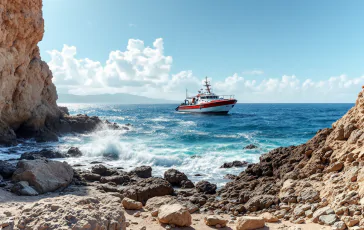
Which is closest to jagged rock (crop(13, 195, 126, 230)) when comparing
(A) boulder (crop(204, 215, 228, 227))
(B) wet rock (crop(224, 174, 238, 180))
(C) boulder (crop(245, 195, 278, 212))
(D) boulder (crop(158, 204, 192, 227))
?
(D) boulder (crop(158, 204, 192, 227))

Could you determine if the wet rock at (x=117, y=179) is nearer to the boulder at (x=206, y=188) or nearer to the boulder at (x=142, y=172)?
the boulder at (x=142, y=172)

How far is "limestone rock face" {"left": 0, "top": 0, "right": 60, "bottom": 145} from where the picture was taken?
18094 mm

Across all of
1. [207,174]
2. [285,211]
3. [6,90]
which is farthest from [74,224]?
[6,90]

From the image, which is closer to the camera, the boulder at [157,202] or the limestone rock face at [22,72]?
the boulder at [157,202]

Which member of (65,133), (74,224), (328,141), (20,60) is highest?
(20,60)

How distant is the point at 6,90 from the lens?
1911 centimetres

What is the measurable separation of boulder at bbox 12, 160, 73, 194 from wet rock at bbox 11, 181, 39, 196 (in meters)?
0.31

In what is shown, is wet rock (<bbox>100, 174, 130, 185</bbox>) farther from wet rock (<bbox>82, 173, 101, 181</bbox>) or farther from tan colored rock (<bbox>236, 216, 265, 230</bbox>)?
tan colored rock (<bbox>236, 216, 265, 230</bbox>)

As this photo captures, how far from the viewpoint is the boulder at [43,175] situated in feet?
26.1

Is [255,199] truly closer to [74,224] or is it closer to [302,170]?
[302,170]

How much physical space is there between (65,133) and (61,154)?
1239 centimetres

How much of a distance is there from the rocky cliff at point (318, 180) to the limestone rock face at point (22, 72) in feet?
57.0

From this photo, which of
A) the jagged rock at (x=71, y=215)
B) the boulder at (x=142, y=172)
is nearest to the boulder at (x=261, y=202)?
the jagged rock at (x=71, y=215)

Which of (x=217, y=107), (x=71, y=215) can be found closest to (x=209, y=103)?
(x=217, y=107)
